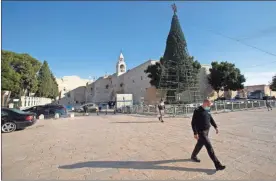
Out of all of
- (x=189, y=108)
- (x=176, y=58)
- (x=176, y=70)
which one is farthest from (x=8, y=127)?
(x=176, y=58)

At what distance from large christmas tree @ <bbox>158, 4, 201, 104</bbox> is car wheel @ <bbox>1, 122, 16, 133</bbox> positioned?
52.1 feet

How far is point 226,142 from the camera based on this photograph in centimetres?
607

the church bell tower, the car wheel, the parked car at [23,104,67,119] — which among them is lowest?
the car wheel

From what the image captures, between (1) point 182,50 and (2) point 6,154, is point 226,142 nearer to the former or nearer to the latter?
(2) point 6,154

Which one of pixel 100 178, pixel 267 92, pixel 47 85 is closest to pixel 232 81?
pixel 267 92

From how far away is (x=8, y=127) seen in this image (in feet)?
31.9

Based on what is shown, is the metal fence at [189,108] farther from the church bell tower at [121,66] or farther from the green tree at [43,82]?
the church bell tower at [121,66]

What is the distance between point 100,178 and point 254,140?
5289mm

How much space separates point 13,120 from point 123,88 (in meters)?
43.1

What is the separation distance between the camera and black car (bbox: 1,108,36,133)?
9625mm

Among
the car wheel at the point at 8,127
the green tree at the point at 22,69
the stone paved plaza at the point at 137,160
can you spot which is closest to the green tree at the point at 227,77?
the stone paved plaza at the point at 137,160

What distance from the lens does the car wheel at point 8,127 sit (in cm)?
958

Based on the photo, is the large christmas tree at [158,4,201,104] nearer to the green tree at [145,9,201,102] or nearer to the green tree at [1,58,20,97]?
the green tree at [145,9,201,102]

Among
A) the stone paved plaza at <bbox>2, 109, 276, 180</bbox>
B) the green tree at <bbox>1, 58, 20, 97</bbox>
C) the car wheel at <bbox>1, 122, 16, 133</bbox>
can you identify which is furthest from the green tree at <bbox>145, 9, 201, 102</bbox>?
the green tree at <bbox>1, 58, 20, 97</bbox>
